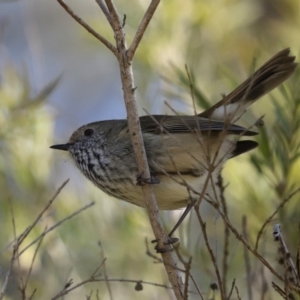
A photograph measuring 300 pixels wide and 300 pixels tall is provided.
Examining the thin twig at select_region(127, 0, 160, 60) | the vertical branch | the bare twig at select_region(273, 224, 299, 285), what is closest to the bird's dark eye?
the vertical branch

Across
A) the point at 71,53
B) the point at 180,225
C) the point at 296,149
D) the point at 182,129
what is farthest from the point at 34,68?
the point at 71,53

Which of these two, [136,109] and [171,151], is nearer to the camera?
[136,109]

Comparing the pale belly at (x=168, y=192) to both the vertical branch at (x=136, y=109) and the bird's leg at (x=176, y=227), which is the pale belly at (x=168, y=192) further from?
the vertical branch at (x=136, y=109)

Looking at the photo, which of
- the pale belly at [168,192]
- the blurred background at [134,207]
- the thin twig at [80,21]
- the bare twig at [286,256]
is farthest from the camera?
the pale belly at [168,192]

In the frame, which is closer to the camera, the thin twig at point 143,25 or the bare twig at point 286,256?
the bare twig at point 286,256

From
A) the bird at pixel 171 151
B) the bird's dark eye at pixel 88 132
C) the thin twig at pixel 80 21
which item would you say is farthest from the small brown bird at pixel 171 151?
the thin twig at pixel 80 21

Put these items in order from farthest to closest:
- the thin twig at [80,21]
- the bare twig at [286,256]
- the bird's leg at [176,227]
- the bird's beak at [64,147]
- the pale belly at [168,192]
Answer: the bird's beak at [64,147]
the pale belly at [168,192]
the bird's leg at [176,227]
the thin twig at [80,21]
the bare twig at [286,256]

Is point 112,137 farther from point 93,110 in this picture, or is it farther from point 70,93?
point 70,93

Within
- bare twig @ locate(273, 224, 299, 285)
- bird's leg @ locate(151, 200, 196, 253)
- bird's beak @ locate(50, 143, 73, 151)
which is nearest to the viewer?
bare twig @ locate(273, 224, 299, 285)

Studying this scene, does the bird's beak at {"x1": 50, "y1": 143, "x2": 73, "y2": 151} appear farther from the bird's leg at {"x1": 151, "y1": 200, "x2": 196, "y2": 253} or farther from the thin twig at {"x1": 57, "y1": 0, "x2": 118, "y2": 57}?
the thin twig at {"x1": 57, "y1": 0, "x2": 118, "y2": 57}

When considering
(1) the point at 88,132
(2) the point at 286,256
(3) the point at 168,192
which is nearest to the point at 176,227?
(3) the point at 168,192

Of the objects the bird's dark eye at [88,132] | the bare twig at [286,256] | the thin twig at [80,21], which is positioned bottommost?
the bare twig at [286,256]

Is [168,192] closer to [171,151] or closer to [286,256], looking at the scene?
[171,151]

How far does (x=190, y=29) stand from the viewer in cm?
347
